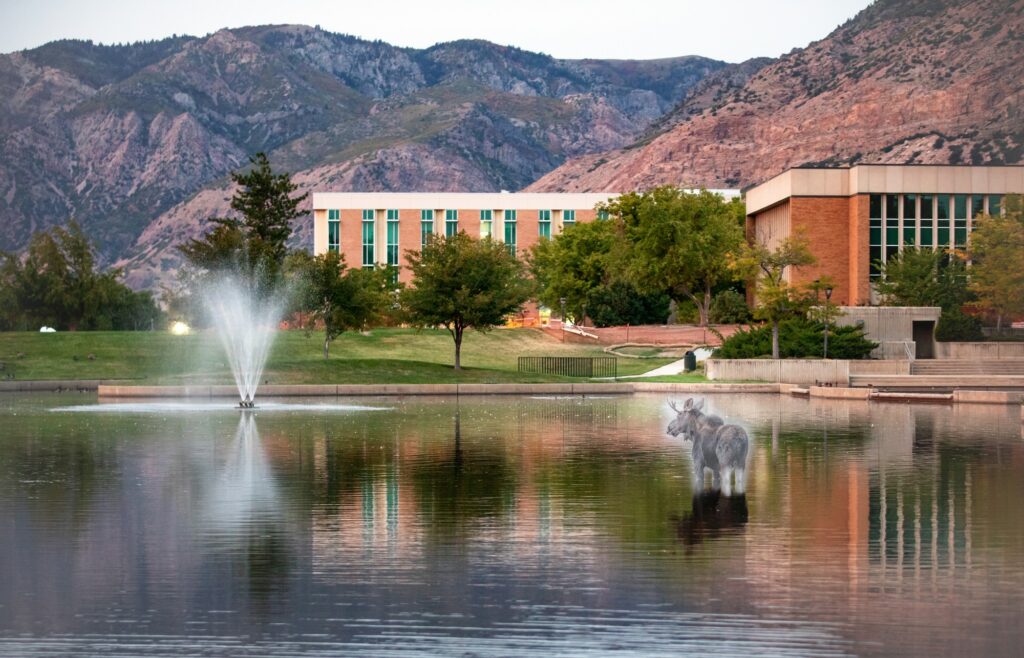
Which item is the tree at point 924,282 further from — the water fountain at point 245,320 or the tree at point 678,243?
the water fountain at point 245,320

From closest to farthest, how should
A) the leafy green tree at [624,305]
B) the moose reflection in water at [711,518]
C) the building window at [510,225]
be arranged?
the moose reflection in water at [711,518], the leafy green tree at [624,305], the building window at [510,225]

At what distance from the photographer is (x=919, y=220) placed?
8988cm

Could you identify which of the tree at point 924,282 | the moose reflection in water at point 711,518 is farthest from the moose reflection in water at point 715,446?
the tree at point 924,282

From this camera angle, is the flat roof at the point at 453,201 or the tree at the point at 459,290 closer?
the tree at the point at 459,290

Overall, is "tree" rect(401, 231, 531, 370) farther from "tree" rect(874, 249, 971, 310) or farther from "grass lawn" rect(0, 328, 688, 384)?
"tree" rect(874, 249, 971, 310)

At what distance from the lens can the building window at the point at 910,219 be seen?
3538 inches

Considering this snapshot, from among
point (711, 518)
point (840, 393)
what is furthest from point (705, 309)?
point (711, 518)

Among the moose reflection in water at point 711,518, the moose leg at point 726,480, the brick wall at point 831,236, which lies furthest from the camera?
the brick wall at point 831,236

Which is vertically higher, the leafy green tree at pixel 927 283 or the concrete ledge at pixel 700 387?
the leafy green tree at pixel 927 283

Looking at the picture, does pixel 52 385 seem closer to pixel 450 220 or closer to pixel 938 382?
pixel 938 382

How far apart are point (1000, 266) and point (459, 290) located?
29.6 meters

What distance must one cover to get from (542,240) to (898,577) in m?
115

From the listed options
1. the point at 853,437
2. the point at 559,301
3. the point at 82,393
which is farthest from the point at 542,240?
the point at 853,437

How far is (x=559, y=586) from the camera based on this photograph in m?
13.8
